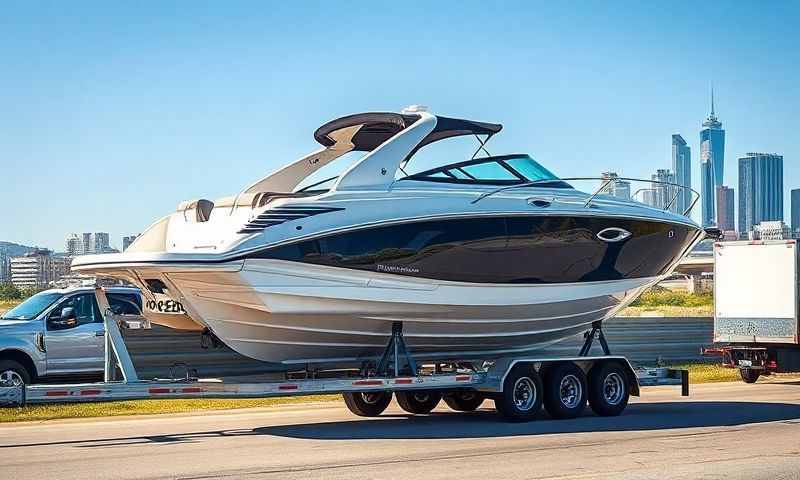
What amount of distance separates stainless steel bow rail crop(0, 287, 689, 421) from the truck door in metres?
3.62

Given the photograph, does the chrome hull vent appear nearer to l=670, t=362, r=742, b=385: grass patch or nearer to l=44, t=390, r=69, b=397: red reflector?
l=44, t=390, r=69, b=397: red reflector

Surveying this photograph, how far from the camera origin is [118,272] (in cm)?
1336

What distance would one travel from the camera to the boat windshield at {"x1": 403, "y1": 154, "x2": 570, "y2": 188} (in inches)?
587

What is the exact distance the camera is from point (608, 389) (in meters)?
15.8

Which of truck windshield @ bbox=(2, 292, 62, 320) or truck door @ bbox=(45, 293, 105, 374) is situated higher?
truck windshield @ bbox=(2, 292, 62, 320)

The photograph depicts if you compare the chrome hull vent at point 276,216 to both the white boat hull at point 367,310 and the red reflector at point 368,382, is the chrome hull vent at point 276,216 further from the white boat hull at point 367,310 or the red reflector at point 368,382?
the red reflector at point 368,382

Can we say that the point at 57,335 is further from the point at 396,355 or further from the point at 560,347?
the point at 560,347

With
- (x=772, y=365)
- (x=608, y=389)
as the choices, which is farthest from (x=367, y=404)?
(x=772, y=365)

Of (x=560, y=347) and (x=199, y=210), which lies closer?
(x=199, y=210)

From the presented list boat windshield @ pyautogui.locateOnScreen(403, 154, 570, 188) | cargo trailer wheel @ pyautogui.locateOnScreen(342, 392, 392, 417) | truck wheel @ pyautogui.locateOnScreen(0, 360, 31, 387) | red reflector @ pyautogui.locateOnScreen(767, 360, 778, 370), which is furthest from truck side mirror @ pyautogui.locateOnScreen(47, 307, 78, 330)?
red reflector @ pyautogui.locateOnScreen(767, 360, 778, 370)

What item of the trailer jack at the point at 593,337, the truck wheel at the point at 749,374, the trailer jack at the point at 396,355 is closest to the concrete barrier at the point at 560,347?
the trailer jack at the point at 593,337

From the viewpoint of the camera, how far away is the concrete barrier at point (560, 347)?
15.9 m

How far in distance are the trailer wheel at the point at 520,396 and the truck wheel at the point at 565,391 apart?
15cm

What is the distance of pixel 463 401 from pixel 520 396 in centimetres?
178
